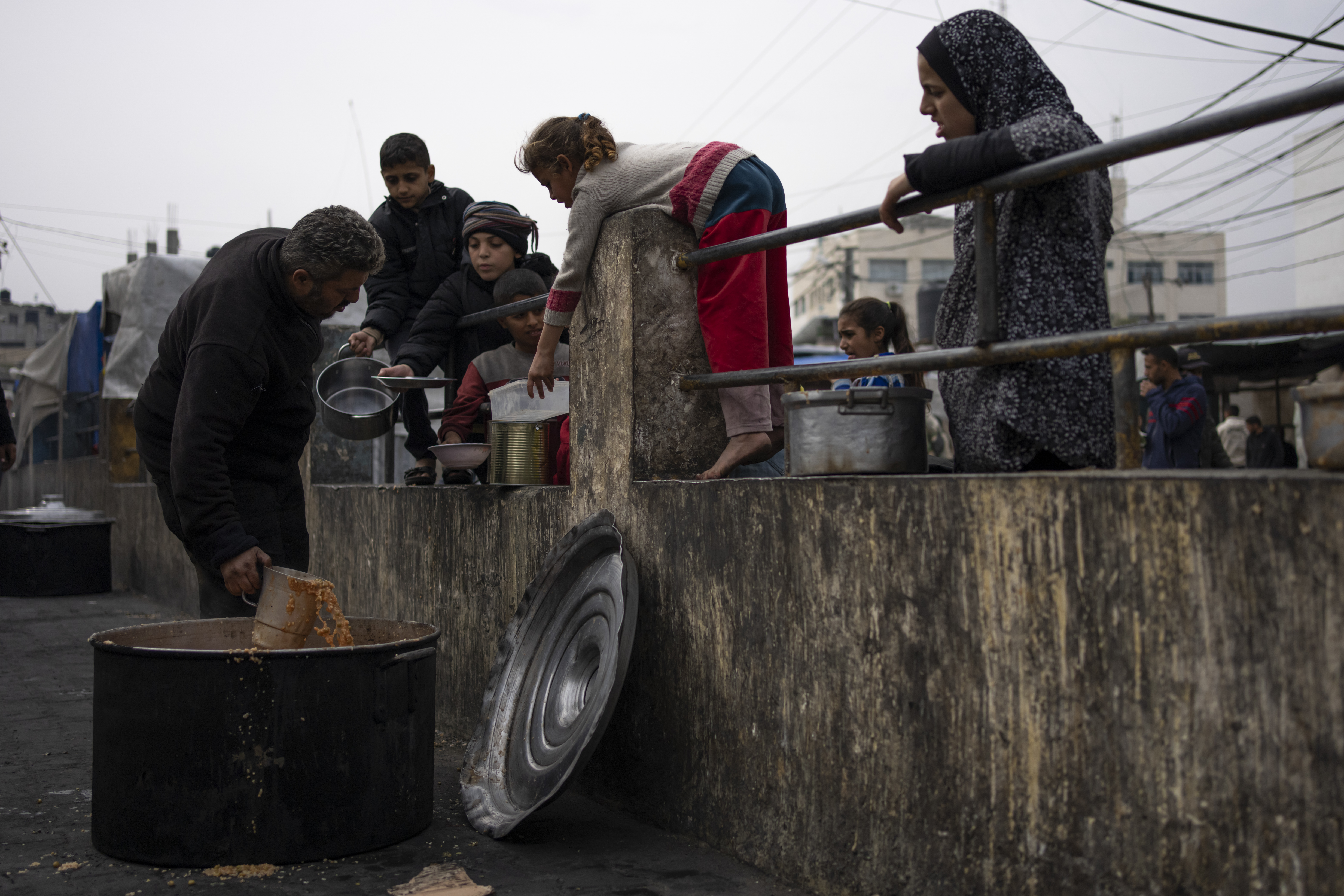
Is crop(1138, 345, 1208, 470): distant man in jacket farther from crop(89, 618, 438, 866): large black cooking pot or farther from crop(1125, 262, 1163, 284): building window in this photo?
crop(1125, 262, 1163, 284): building window

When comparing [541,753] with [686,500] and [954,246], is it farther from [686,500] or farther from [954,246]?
[954,246]

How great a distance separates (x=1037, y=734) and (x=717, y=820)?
A: 123 centimetres

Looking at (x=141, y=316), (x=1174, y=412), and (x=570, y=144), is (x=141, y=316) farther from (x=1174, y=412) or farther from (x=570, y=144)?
(x=1174, y=412)

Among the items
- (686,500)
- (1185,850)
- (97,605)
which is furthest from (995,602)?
(97,605)

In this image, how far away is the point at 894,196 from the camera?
2.53m

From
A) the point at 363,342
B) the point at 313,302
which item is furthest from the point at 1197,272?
the point at 313,302

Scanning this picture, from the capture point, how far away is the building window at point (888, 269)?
57719mm

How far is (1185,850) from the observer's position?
1.83 meters

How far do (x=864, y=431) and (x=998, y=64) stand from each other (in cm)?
95

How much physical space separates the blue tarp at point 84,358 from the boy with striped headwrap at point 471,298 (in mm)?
10928

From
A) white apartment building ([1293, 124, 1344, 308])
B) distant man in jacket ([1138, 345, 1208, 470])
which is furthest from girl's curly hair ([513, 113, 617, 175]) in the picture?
white apartment building ([1293, 124, 1344, 308])

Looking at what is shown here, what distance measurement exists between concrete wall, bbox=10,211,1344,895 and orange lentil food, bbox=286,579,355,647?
35.0 inches

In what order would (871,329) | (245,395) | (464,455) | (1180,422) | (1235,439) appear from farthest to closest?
(1235,439) → (1180,422) → (871,329) → (464,455) → (245,395)

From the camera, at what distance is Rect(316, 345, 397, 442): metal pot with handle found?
4617mm
